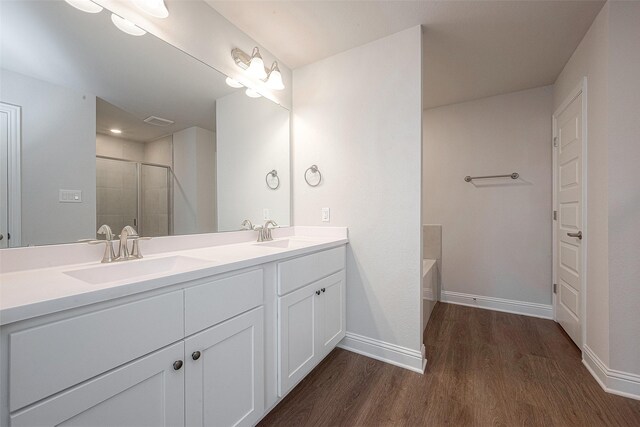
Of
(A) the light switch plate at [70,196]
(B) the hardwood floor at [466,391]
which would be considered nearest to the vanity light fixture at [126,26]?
(A) the light switch plate at [70,196]

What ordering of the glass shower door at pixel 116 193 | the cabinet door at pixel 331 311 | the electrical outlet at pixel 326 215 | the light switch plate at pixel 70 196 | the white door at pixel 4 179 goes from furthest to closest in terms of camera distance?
the electrical outlet at pixel 326 215, the cabinet door at pixel 331 311, the glass shower door at pixel 116 193, the light switch plate at pixel 70 196, the white door at pixel 4 179

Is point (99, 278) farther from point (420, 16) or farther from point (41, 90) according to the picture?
point (420, 16)

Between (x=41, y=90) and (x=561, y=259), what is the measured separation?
11.7 feet

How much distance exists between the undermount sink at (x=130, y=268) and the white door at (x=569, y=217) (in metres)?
2.55

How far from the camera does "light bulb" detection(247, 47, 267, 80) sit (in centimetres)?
172

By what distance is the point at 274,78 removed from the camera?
1.88 metres

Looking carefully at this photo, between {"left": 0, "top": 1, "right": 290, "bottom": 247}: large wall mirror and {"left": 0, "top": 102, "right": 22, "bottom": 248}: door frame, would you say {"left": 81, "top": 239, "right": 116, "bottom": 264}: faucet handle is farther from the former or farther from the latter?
{"left": 0, "top": 102, "right": 22, "bottom": 248}: door frame

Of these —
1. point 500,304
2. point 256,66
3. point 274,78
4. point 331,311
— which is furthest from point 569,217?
point 256,66

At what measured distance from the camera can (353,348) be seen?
75.7 inches

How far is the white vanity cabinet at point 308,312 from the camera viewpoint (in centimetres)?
131

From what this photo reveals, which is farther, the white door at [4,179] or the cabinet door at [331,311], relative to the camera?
the cabinet door at [331,311]

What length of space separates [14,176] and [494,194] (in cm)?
346

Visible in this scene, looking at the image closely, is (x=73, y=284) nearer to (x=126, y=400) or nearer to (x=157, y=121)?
(x=126, y=400)

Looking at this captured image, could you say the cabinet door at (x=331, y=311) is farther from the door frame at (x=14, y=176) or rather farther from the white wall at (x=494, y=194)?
A: the white wall at (x=494, y=194)
